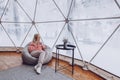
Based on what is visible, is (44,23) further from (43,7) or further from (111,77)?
(111,77)

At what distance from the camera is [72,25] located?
472cm

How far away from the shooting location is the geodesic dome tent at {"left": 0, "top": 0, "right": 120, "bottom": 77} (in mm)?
3621

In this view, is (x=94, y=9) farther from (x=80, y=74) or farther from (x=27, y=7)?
(x=27, y=7)

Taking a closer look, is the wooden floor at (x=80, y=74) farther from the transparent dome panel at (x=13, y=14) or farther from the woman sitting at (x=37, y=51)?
the transparent dome panel at (x=13, y=14)

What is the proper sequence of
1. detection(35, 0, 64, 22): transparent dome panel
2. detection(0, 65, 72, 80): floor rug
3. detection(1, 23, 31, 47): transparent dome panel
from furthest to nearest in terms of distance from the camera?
1. detection(1, 23, 31, 47): transparent dome panel
2. detection(35, 0, 64, 22): transparent dome panel
3. detection(0, 65, 72, 80): floor rug

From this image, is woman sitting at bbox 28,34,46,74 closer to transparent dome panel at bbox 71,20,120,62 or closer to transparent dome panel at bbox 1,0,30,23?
transparent dome panel at bbox 71,20,120,62

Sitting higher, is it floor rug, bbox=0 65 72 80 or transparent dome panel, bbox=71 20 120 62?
transparent dome panel, bbox=71 20 120 62

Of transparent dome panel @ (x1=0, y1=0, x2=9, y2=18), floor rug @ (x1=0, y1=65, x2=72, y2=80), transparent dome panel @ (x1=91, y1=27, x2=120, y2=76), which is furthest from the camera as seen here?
transparent dome panel @ (x1=0, y1=0, x2=9, y2=18)

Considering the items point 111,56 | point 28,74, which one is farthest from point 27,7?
point 111,56

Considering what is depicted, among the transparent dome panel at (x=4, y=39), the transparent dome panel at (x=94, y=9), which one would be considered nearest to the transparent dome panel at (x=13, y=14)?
the transparent dome panel at (x=4, y=39)

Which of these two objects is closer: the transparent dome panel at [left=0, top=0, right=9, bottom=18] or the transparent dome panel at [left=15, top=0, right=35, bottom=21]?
the transparent dome panel at [left=15, top=0, right=35, bottom=21]

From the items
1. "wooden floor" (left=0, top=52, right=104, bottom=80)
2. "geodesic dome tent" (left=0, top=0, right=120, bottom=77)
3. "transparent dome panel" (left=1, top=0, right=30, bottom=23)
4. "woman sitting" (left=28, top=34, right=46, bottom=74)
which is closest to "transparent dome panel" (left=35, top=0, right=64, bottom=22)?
"geodesic dome tent" (left=0, top=0, right=120, bottom=77)

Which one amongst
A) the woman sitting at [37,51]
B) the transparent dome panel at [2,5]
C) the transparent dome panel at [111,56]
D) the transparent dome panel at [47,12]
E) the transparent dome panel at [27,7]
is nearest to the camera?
the transparent dome panel at [111,56]

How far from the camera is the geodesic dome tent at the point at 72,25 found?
11.9ft
